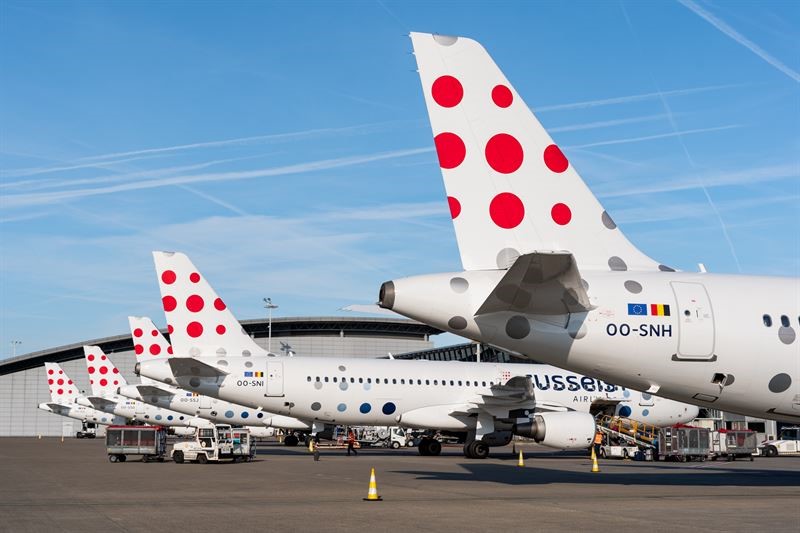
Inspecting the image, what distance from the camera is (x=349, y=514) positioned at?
52.2 ft

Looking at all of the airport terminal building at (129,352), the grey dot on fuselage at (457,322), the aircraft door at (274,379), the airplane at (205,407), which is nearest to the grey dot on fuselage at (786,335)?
the grey dot on fuselage at (457,322)

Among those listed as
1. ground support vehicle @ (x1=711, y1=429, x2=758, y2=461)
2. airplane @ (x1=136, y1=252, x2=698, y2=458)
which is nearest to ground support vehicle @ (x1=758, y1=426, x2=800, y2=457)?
ground support vehicle @ (x1=711, y1=429, x2=758, y2=461)

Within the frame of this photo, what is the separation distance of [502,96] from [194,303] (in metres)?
26.3

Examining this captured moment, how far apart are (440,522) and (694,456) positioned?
32428mm

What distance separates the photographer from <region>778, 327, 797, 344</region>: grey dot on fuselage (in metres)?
19.4

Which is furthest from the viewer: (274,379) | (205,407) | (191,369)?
(205,407)

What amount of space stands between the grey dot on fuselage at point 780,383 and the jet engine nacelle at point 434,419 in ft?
81.9

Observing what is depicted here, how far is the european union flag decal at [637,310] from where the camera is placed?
18.4 metres

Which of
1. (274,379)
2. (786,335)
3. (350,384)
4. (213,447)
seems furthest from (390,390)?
(786,335)

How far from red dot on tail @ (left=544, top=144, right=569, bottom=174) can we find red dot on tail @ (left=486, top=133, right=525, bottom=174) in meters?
0.62

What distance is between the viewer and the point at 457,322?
1775cm

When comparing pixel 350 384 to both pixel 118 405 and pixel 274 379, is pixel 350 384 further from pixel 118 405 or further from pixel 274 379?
pixel 118 405

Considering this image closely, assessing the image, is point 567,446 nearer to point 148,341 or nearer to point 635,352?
point 635,352

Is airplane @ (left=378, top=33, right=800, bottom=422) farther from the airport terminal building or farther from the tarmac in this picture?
the airport terminal building
